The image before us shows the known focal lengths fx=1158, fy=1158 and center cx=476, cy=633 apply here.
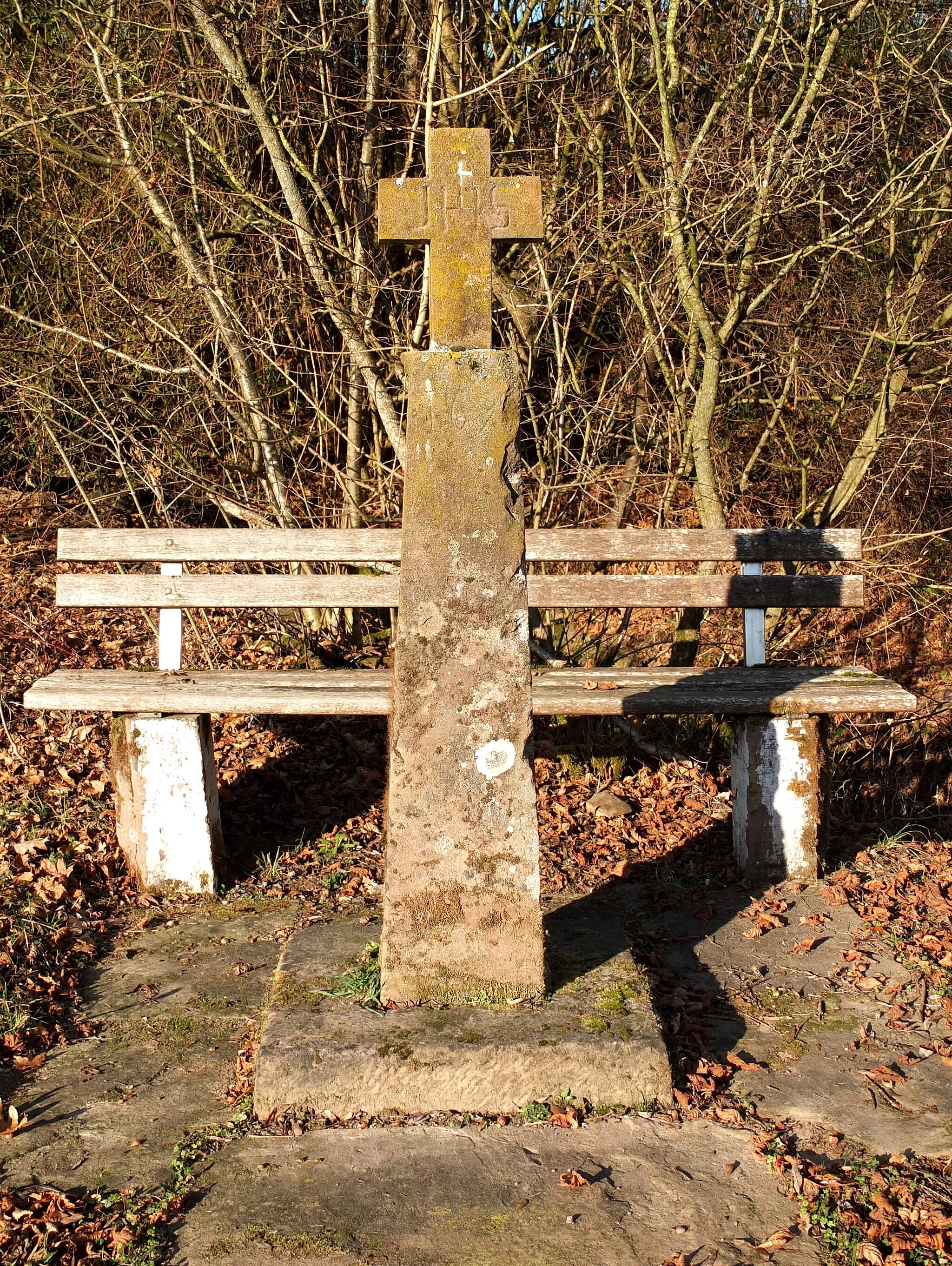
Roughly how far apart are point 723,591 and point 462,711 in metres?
2.28

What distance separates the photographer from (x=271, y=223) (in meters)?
5.98

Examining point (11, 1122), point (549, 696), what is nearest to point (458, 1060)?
point (11, 1122)

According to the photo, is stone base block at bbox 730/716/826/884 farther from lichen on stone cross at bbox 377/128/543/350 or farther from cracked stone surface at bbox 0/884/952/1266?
lichen on stone cross at bbox 377/128/543/350

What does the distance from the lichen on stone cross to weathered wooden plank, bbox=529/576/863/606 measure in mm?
2201

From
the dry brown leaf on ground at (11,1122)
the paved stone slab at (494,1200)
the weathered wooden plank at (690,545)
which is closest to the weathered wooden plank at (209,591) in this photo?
the weathered wooden plank at (690,545)

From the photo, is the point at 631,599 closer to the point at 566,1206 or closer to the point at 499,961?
the point at 499,961

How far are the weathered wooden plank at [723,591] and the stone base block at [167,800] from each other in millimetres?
1676

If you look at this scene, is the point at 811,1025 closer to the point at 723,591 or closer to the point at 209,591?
the point at 723,591

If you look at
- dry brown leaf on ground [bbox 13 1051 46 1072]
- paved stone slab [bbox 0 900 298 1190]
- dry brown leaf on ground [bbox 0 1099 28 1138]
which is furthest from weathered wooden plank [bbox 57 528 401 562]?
dry brown leaf on ground [bbox 0 1099 28 1138]

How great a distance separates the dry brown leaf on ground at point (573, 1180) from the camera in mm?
2699

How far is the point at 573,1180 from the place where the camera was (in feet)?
8.87

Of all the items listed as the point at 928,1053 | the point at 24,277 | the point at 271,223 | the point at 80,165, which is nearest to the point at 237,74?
the point at 271,223

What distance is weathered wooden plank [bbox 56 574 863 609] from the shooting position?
493cm

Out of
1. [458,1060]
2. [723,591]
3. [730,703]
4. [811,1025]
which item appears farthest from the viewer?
[723,591]
